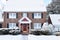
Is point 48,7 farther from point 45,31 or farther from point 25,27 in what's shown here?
point 45,31

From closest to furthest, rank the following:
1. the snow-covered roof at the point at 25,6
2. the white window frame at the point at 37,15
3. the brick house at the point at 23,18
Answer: the brick house at the point at 23,18 → the white window frame at the point at 37,15 → the snow-covered roof at the point at 25,6

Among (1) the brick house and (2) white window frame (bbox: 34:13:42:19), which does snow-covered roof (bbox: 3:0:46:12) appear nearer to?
(1) the brick house

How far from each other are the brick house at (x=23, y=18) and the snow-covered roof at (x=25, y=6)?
454 millimetres

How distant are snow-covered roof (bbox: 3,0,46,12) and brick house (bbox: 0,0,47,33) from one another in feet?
1.49

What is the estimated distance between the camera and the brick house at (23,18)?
4333 cm

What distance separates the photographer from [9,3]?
4675cm

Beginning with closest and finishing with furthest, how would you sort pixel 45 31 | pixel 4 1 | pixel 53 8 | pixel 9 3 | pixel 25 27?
pixel 45 31 → pixel 25 27 → pixel 9 3 → pixel 4 1 → pixel 53 8

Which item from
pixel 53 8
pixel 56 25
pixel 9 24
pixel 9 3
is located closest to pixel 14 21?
pixel 9 24

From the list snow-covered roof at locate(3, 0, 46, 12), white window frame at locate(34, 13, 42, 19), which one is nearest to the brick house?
white window frame at locate(34, 13, 42, 19)

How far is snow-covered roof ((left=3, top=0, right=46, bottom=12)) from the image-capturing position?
145 feet

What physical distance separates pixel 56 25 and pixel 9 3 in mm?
12279

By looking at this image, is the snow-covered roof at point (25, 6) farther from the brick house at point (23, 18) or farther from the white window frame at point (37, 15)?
the white window frame at point (37, 15)

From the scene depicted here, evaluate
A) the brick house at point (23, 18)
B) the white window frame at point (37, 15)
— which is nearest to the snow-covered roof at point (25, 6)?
the brick house at point (23, 18)

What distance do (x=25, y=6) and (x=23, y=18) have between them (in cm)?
401
